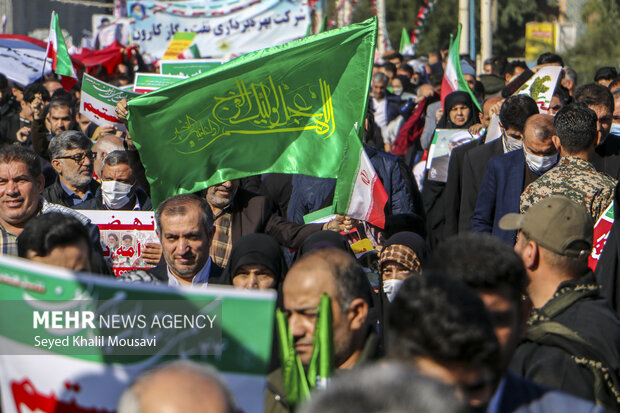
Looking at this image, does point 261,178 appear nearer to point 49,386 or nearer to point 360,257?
point 360,257

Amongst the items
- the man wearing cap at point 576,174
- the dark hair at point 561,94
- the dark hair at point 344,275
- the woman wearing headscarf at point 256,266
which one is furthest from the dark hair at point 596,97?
the dark hair at point 344,275

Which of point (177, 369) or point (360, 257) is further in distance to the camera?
point (360, 257)

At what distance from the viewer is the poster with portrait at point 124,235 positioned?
19.6ft

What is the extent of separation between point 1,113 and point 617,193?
8487 millimetres

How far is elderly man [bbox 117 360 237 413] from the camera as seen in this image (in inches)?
83.7

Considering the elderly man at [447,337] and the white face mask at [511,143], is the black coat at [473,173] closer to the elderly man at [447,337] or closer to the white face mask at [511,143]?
the white face mask at [511,143]

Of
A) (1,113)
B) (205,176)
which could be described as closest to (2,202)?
(205,176)

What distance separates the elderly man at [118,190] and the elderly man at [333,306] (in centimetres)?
334

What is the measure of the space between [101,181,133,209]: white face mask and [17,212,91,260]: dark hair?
8.87 ft

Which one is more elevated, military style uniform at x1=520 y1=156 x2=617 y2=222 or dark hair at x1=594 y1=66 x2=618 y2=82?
dark hair at x1=594 y1=66 x2=618 y2=82

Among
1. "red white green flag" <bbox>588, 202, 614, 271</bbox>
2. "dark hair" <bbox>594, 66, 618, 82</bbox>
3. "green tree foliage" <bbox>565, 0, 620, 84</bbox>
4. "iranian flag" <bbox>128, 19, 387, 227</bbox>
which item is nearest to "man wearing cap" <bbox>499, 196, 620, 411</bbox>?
"red white green flag" <bbox>588, 202, 614, 271</bbox>

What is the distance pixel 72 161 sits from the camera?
739 cm

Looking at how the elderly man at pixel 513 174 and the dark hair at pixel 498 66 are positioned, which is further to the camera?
the dark hair at pixel 498 66

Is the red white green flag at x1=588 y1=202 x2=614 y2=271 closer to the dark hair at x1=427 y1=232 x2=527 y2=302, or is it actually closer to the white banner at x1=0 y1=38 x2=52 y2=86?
the dark hair at x1=427 y1=232 x2=527 y2=302
